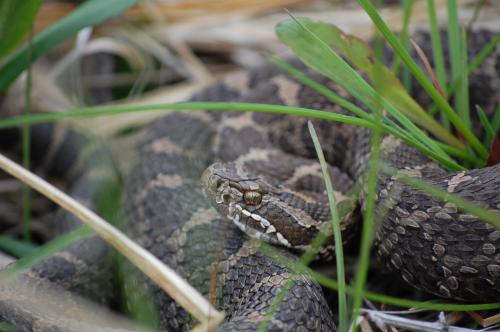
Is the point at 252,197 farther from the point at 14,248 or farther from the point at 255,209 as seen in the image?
the point at 14,248

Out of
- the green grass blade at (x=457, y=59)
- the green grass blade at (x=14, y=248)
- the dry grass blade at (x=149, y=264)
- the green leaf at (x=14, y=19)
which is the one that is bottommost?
the green grass blade at (x=14, y=248)

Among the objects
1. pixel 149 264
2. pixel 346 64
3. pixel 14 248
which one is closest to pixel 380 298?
pixel 149 264

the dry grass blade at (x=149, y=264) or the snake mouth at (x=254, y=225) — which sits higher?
the dry grass blade at (x=149, y=264)

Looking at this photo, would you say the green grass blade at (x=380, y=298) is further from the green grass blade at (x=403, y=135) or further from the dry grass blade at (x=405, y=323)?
the green grass blade at (x=403, y=135)

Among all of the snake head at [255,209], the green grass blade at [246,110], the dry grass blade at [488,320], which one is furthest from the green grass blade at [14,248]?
the dry grass blade at [488,320]

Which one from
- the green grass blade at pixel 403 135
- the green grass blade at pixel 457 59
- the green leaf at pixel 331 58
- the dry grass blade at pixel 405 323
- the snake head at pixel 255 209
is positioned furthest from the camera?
the green grass blade at pixel 457 59

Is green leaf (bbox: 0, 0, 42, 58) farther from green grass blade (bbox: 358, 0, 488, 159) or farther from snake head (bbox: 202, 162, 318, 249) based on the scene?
green grass blade (bbox: 358, 0, 488, 159)

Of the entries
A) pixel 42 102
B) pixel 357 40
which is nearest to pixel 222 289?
pixel 357 40

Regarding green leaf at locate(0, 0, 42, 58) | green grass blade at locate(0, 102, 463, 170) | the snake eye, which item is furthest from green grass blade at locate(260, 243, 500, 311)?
green leaf at locate(0, 0, 42, 58)
